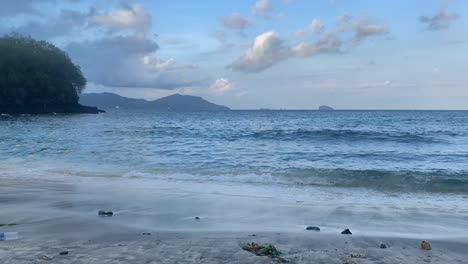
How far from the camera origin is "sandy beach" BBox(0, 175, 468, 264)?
5.00 metres

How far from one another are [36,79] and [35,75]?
1.14 meters

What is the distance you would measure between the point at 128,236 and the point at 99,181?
6.82 m

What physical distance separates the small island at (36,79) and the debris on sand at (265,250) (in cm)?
9030

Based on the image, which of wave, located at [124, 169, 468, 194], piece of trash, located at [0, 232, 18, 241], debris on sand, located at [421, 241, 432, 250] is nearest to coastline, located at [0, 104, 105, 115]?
wave, located at [124, 169, 468, 194]

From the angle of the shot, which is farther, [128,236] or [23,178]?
[23,178]

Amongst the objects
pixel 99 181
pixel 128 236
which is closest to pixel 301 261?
pixel 128 236

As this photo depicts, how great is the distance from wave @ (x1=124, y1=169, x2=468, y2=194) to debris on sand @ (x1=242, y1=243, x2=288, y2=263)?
6.97m

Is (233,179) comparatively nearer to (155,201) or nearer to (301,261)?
(155,201)

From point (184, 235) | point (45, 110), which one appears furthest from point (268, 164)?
point (45, 110)

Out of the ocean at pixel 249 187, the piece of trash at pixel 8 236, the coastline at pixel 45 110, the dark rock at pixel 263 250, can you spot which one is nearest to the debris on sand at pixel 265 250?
the dark rock at pixel 263 250

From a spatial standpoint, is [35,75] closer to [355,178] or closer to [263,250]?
[355,178]

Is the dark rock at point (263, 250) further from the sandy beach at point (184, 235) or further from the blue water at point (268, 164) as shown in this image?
the blue water at point (268, 164)

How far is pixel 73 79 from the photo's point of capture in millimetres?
96750

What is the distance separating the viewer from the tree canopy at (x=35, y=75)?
3253 inches
